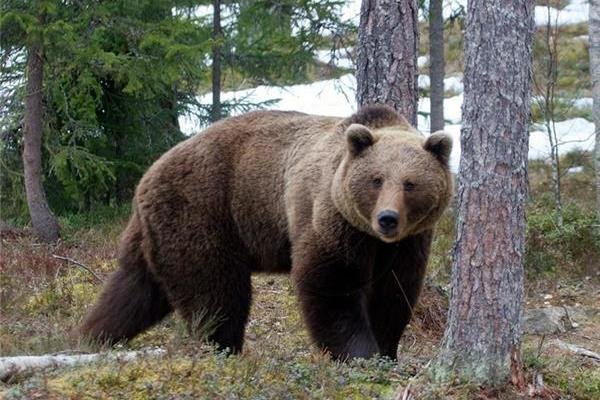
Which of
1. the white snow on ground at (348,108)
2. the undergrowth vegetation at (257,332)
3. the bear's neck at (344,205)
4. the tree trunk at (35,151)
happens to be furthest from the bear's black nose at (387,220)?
the white snow on ground at (348,108)

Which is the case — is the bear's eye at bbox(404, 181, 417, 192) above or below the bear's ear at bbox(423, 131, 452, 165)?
below

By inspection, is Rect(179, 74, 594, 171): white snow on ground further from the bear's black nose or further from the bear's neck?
the bear's black nose

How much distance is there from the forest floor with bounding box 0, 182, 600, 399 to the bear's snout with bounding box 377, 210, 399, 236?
2.90 ft

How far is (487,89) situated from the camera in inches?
221

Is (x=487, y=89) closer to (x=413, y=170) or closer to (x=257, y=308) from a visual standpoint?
(x=413, y=170)

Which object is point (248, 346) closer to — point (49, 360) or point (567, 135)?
point (49, 360)

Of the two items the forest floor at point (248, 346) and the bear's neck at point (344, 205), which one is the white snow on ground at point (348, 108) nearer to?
the forest floor at point (248, 346)

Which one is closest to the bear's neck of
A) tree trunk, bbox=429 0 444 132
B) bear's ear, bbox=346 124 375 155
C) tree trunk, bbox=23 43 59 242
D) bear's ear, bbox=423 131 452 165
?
bear's ear, bbox=346 124 375 155

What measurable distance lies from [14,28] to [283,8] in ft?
16.3

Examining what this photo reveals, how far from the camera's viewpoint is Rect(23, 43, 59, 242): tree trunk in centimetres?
1431

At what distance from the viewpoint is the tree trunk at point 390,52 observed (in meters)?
8.41

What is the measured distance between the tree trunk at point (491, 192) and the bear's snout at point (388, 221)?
42 cm

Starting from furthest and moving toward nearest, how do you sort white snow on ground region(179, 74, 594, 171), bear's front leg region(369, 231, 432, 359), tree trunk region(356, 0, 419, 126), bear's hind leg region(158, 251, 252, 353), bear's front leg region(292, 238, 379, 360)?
1. white snow on ground region(179, 74, 594, 171)
2. tree trunk region(356, 0, 419, 126)
3. bear's hind leg region(158, 251, 252, 353)
4. bear's front leg region(369, 231, 432, 359)
5. bear's front leg region(292, 238, 379, 360)

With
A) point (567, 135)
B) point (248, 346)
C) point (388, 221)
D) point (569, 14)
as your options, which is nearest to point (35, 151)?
point (248, 346)
